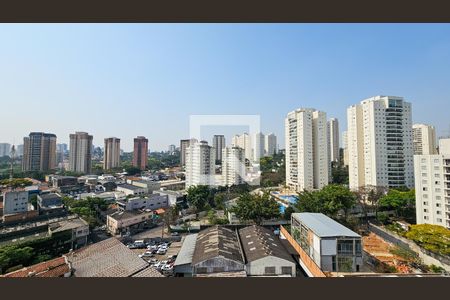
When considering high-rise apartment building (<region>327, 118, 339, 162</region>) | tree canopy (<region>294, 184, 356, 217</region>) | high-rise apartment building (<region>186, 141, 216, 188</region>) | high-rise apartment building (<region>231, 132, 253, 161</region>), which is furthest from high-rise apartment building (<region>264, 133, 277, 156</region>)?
tree canopy (<region>294, 184, 356, 217</region>)

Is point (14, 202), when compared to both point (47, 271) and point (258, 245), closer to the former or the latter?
point (47, 271)

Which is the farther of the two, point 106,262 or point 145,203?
point 145,203

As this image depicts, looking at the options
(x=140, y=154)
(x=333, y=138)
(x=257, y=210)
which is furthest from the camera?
(x=140, y=154)

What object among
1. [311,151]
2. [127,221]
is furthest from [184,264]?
[311,151]

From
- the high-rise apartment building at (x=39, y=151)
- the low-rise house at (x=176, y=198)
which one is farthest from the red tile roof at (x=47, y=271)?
the high-rise apartment building at (x=39, y=151)

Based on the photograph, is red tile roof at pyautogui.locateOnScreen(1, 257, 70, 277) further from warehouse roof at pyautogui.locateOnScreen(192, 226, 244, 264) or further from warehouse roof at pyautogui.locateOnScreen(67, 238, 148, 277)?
warehouse roof at pyautogui.locateOnScreen(192, 226, 244, 264)

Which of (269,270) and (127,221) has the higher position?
(269,270)

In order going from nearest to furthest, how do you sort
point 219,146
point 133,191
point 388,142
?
1. point 388,142
2. point 133,191
3. point 219,146

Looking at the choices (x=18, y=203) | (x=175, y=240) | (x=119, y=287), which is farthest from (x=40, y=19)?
(x=18, y=203)
